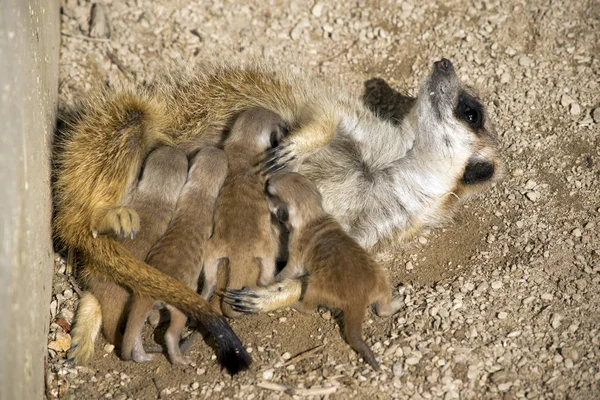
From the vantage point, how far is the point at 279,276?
12.0 ft

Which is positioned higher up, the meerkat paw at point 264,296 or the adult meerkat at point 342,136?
the adult meerkat at point 342,136

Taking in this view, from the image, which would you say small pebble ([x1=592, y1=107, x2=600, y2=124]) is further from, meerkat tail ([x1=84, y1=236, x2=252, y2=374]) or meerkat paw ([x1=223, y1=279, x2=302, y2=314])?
meerkat tail ([x1=84, y1=236, x2=252, y2=374])

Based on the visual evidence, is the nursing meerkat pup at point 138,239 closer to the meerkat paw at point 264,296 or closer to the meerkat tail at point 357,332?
the meerkat paw at point 264,296

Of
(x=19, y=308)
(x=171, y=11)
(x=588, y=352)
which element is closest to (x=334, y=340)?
(x=588, y=352)

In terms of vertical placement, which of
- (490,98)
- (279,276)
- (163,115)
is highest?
(490,98)

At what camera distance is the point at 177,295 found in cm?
314

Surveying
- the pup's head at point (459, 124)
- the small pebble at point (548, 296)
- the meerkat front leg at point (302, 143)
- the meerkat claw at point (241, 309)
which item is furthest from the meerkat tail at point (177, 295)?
the pup's head at point (459, 124)

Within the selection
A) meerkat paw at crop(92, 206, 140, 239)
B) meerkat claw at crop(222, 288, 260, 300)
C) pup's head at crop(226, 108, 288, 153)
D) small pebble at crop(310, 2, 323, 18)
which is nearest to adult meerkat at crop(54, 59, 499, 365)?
pup's head at crop(226, 108, 288, 153)

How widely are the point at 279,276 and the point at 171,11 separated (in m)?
2.42

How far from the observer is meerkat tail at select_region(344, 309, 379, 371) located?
10.6 feet

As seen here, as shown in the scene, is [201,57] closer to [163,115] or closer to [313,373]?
[163,115]

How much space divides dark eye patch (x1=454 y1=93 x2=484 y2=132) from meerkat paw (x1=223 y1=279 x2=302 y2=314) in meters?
1.41

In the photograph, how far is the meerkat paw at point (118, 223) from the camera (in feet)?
11.1

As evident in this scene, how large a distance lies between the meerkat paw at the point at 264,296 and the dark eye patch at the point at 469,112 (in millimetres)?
1405
